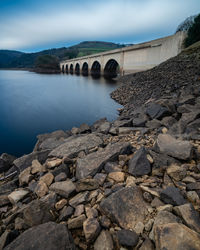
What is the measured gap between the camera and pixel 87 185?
201 centimetres

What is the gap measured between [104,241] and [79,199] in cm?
61

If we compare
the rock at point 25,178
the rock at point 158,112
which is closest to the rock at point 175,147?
Answer: the rock at point 158,112

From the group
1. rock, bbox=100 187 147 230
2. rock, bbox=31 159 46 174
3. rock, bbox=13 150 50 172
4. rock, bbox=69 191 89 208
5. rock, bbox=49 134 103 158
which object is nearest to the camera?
rock, bbox=100 187 147 230

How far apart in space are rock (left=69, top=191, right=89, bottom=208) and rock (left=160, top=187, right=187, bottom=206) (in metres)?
0.93

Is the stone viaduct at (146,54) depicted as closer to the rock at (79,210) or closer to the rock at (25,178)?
the rock at (25,178)

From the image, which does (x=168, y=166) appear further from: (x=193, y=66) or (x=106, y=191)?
(x=193, y=66)

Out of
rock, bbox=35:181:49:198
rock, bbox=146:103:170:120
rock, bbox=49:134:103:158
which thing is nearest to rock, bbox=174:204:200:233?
rock, bbox=35:181:49:198

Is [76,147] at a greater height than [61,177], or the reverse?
[76,147]

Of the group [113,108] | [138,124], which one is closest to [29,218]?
[138,124]

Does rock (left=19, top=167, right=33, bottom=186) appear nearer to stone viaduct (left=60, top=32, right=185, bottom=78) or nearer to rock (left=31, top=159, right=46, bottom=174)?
rock (left=31, top=159, right=46, bottom=174)

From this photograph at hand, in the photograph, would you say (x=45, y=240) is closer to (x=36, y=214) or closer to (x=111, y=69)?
(x=36, y=214)

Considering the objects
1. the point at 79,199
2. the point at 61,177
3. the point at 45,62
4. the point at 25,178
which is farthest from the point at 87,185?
the point at 45,62

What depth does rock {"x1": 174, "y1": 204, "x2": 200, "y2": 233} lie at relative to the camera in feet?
3.97

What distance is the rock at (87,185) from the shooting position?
78.3 inches
